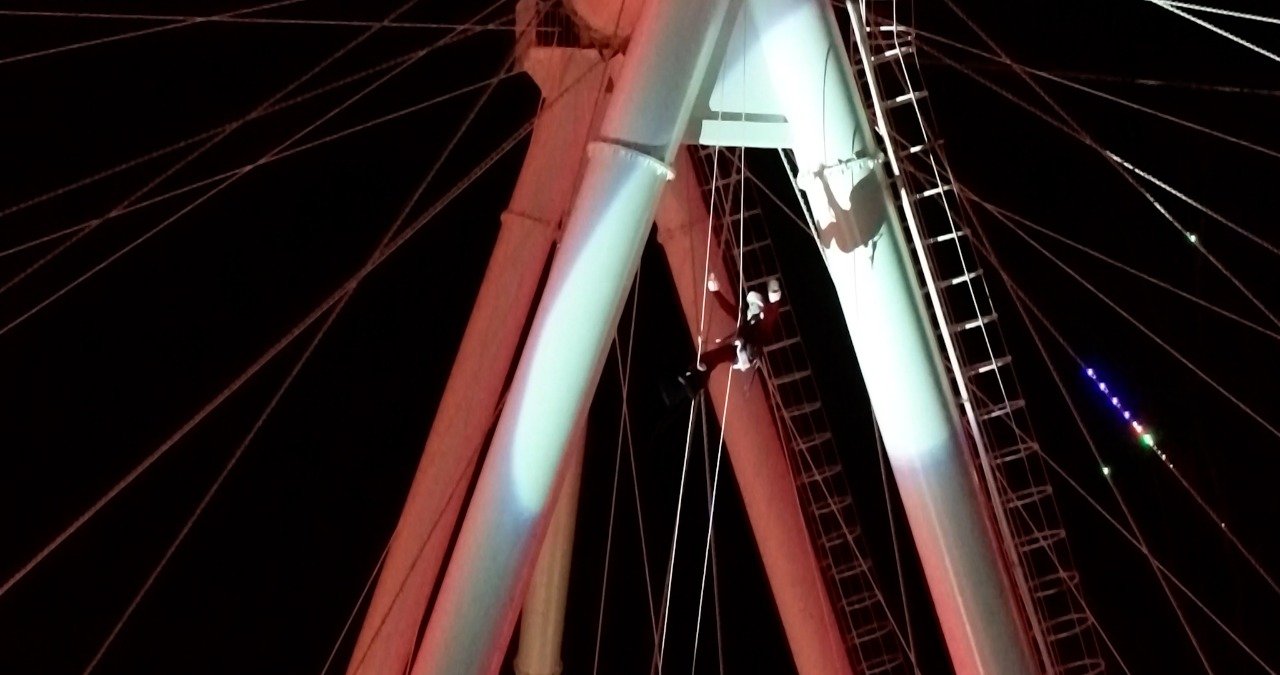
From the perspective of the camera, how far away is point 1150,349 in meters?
6.38

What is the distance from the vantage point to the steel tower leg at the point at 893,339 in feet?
9.61

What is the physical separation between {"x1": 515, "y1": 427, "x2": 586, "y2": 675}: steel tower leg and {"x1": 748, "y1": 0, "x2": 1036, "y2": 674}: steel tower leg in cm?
173

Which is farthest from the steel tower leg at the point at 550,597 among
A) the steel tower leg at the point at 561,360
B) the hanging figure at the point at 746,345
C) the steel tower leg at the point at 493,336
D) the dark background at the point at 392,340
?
the steel tower leg at the point at 561,360

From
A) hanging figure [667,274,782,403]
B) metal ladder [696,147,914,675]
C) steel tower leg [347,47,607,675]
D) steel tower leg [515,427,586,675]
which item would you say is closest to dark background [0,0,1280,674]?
steel tower leg [515,427,586,675]

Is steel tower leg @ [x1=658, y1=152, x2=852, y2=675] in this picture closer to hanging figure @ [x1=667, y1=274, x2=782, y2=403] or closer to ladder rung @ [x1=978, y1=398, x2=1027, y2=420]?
hanging figure @ [x1=667, y1=274, x2=782, y2=403]

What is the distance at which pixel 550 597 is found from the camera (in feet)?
15.6

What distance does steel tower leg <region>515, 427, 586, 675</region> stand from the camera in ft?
14.9

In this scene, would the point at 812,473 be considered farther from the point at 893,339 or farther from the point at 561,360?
the point at 561,360

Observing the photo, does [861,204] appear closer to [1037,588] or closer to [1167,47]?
[1037,588]

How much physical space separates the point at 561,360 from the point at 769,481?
154 centimetres

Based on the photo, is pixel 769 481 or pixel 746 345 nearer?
pixel 746 345

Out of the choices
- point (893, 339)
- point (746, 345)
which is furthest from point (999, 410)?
point (746, 345)

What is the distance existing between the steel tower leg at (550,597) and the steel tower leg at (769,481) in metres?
0.69

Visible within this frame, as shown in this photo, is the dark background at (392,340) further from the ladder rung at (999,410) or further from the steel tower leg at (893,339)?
the steel tower leg at (893,339)
